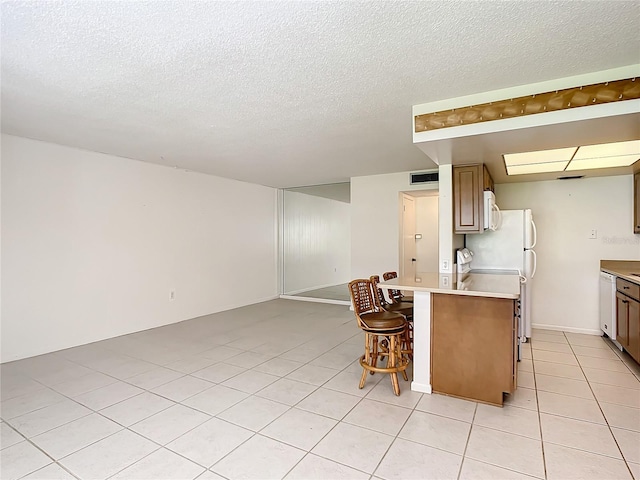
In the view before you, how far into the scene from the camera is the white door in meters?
5.68

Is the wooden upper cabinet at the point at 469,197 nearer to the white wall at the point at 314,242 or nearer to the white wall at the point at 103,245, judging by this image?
the white wall at the point at 103,245

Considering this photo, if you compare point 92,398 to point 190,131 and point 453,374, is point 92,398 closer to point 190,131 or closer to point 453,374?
point 190,131

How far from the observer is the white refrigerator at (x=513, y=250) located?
4020mm

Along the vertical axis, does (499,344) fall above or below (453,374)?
above

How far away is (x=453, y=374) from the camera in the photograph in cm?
263

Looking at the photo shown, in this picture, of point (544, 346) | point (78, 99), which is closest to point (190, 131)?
point (78, 99)

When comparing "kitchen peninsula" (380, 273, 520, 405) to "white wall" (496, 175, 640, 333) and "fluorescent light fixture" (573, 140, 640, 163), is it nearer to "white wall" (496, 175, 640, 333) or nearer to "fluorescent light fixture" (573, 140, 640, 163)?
"fluorescent light fixture" (573, 140, 640, 163)

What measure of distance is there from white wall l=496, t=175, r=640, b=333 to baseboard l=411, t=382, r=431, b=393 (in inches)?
113

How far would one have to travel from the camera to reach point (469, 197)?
11.2ft

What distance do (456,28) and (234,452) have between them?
2.58 meters

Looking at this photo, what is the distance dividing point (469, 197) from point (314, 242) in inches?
192

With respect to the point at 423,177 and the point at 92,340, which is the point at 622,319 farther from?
the point at 92,340

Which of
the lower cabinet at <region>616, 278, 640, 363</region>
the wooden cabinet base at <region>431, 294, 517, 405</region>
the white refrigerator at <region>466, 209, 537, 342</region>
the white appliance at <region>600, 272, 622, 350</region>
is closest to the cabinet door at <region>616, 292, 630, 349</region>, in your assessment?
the lower cabinet at <region>616, 278, 640, 363</region>

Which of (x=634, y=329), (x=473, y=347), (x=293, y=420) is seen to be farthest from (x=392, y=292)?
(x=634, y=329)
